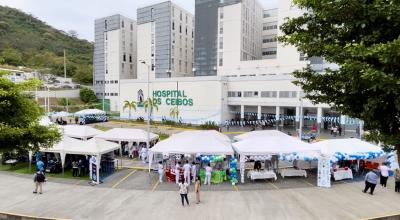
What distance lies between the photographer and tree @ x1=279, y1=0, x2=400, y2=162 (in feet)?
25.9

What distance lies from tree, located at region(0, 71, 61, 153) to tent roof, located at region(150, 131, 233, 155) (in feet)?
22.7

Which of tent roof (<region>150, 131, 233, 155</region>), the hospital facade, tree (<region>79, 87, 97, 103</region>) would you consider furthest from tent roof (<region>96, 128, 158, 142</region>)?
tree (<region>79, 87, 97, 103</region>)

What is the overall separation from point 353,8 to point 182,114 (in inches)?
1881

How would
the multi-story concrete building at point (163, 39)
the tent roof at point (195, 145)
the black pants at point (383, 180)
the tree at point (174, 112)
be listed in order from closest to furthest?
the black pants at point (383, 180) → the tent roof at point (195, 145) → the tree at point (174, 112) → the multi-story concrete building at point (163, 39)

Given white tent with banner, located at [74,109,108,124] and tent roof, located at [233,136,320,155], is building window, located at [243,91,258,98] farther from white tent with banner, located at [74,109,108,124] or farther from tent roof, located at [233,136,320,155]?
tent roof, located at [233,136,320,155]

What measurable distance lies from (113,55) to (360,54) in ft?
273

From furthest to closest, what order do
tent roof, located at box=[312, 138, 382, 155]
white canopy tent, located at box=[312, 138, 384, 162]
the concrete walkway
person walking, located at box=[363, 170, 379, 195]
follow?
tent roof, located at box=[312, 138, 382, 155]
white canopy tent, located at box=[312, 138, 384, 162]
person walking, located at box=[363, 170, 379, 195]
the concrete walkway

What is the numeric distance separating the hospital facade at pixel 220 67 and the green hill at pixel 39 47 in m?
33.7

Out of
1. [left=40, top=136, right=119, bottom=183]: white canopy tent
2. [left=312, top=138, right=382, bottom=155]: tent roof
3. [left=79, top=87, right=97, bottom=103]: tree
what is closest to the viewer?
[left=40, top=136, right=119, bottom=183]: white canopy tent

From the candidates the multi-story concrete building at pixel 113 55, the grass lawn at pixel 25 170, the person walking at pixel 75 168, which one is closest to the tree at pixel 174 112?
the multi-story concrete building at pixel 113 55

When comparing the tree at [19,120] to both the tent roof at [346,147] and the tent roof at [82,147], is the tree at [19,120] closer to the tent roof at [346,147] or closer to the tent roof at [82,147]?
the tent roof at [82,147]

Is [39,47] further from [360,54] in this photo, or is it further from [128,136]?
[360,54]

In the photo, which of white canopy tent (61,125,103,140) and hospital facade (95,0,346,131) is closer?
white canopy tent (61,125,103,140)

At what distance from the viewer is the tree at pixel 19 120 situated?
1274cm
